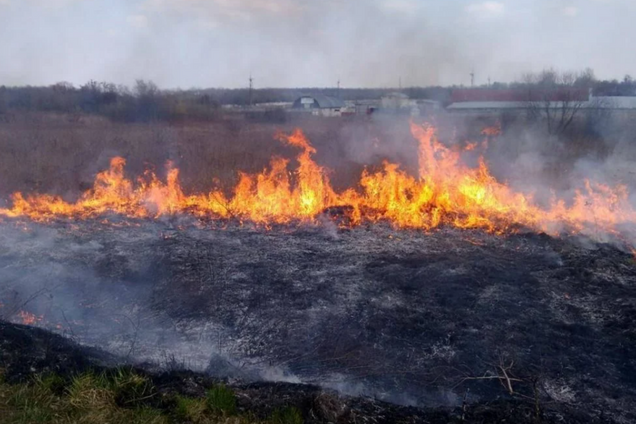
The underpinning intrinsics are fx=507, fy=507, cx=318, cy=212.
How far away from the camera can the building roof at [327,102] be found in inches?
1343

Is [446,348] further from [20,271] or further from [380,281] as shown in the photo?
[20,271]

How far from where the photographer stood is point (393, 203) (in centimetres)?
1079

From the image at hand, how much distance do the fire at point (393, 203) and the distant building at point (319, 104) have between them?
1926 cm

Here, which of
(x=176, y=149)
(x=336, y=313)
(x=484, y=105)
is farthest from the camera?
(x=484, y=105)

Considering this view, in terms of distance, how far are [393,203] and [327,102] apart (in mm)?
26316

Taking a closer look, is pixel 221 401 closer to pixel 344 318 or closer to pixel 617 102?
pixel 344 318

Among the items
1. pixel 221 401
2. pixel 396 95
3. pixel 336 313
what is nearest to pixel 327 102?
pixel 396 95

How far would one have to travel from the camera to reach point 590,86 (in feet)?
61.5

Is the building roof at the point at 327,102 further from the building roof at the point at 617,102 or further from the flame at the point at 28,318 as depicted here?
the flame at the point at 28,318

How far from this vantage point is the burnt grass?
4.55m

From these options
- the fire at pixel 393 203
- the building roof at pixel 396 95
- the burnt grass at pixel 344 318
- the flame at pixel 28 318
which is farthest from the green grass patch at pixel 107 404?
the building roof at pixel 396 95

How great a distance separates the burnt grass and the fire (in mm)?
929

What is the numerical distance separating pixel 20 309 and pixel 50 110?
72.8 feet

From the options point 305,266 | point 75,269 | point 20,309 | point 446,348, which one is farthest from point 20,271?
point 446,348
